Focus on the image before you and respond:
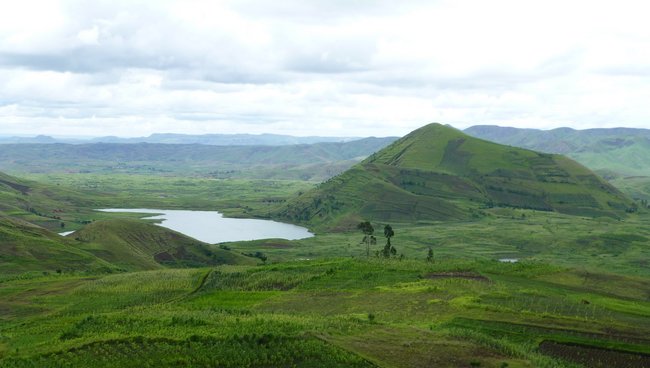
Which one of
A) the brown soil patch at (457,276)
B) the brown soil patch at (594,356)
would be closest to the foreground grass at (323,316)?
the brown soil patch at (457,276)

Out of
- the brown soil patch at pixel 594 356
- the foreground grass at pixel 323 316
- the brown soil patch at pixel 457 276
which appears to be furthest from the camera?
the brown soil patch at pixel 457 276

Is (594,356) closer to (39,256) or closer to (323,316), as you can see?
(323,316)

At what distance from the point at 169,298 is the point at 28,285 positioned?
3947 centimetres

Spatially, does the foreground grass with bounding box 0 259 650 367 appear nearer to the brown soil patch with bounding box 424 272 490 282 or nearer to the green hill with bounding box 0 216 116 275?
the brown soil patch with bounding box 424 272 490 282

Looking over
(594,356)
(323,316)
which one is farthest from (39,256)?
(594,356)

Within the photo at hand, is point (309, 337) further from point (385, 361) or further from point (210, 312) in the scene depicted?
point (210, 312)

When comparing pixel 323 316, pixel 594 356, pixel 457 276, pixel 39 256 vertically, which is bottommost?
pixel 39 256

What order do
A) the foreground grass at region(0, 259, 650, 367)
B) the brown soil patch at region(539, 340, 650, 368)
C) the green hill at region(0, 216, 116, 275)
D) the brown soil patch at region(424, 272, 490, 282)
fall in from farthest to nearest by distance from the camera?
the green hill at region(0, 216, 116, 275) < the brown soil patch at region(424, 272, 490, 282) < the brown soil patch at region(539, 340, 650, 368) < the foreground grass at region(0, 259, 650, 367)

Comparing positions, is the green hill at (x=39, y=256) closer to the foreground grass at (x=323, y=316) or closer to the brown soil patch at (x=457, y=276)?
the foreground grass at (x=323, y=316)

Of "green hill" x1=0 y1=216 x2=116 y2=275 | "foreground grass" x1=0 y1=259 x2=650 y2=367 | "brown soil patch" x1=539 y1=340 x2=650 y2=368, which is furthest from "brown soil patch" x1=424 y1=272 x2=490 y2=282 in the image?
"green hill" x1=0 y1=216 x2=116 y2=275

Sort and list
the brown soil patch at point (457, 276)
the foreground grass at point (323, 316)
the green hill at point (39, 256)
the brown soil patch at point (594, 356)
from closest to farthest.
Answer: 1. the foreground grass at point (323, 316)
2. the brown soil patch at point (594, 356)
3. the brown soil patch at point (457, 276)
4. the green hill at point (39, 256)

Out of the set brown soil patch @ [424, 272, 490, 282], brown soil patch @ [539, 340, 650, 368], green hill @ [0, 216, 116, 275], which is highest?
brown soil patch @ [539, 340, 650, 368]

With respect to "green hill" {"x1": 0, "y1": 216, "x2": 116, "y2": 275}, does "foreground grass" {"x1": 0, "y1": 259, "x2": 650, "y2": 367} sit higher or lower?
higher

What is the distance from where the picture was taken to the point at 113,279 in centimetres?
14212
